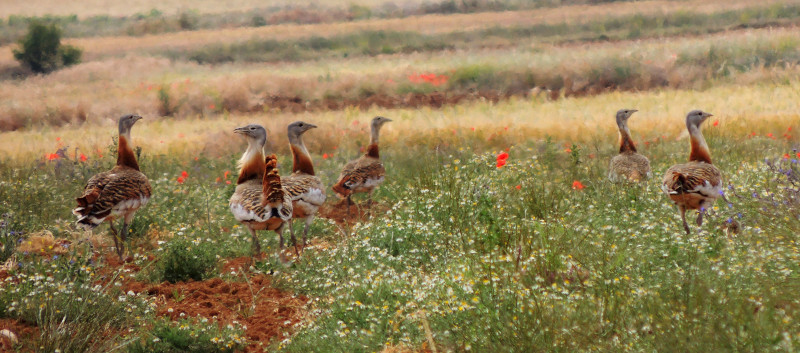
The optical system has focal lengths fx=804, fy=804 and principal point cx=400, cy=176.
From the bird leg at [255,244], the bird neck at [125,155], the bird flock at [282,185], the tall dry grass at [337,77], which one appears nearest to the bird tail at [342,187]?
the bird flock at [282,185]

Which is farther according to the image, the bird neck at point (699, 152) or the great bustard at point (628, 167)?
the great bustard at point (628, 167)

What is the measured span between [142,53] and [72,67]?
13.5ft

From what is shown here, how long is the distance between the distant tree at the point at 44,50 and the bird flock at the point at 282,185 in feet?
62.4

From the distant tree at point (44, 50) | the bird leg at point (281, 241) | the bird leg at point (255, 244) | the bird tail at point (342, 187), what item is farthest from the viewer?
the distant tree at point (44, 50)

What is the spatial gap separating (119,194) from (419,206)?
3.41 meters

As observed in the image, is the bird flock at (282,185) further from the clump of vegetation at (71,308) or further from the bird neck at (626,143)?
the clump of vegetation at (71,308)

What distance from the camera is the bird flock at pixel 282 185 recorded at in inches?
327

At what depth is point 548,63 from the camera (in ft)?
92.7

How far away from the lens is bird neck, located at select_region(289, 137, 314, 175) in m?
10.3

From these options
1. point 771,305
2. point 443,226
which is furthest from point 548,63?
point 771,305

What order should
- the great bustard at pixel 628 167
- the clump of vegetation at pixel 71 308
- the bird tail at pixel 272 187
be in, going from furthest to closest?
1. the great bustard at pixel 628 167
2. the bird tail at pixel 272 187
3. the clump of vegetation at pixel 71 308

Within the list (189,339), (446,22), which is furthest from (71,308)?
(446,22)

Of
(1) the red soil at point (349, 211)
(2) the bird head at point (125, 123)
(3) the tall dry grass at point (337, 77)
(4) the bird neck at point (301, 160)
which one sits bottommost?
(3) the tall dry grass at point (337, 77)

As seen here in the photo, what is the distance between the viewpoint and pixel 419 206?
906cm
